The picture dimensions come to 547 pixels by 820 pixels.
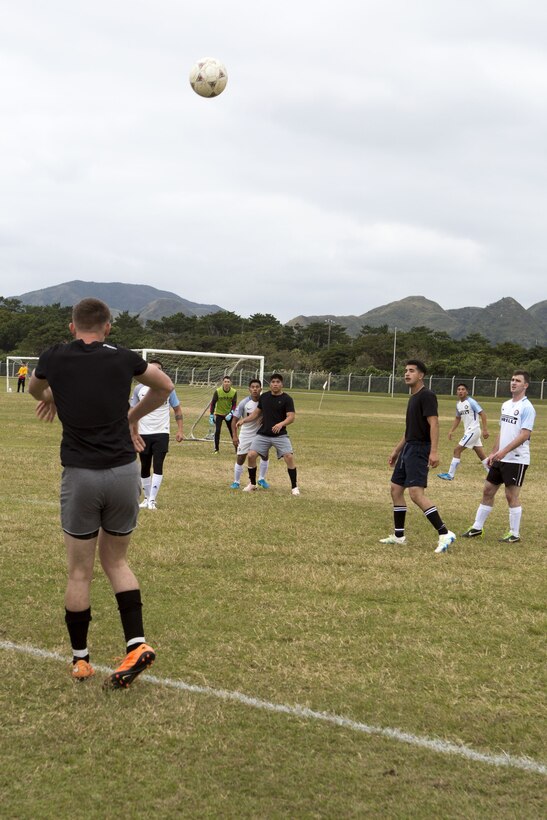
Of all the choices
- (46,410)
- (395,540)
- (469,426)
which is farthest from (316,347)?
(46,410)

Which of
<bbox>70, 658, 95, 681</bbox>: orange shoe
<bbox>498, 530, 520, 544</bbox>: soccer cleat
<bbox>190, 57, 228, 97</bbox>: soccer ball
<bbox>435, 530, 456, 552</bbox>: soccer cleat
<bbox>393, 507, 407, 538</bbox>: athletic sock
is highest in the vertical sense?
<bbox>190, 57, 228, 97</bbox>: soccer ball

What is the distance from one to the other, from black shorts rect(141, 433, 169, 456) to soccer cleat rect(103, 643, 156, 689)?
656 cm

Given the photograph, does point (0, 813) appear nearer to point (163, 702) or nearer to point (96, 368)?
point (163, 702)

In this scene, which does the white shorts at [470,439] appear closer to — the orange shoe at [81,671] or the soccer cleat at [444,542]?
the soccer cleat at [444,542]

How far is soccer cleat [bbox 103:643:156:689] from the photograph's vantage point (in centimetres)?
468

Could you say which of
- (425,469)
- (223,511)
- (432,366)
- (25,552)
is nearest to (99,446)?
(25,552)

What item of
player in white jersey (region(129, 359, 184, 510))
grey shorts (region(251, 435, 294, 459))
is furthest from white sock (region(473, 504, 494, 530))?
player in white jersey (region(129, 359, 184, 510))

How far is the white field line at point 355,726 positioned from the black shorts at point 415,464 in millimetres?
4694

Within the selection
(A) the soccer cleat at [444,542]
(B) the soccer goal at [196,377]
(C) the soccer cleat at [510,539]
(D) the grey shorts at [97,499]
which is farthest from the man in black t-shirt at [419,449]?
(B) the soccer goal at [196,377]

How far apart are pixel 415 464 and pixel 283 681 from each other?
4476 millimetres

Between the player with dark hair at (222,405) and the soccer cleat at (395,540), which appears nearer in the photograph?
the soccer cleat at (395,540)

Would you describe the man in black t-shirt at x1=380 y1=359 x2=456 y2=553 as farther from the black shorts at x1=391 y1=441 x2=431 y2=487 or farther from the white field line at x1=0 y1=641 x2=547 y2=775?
the white field line at x1=0 y1=641 x2=547 y2=775

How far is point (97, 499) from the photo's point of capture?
4688 millimetres

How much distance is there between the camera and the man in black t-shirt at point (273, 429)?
1308 centimetres
